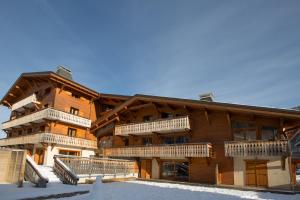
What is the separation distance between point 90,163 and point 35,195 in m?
7.50

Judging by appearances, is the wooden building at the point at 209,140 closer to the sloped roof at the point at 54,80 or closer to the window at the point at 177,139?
the window at the point at 177,139

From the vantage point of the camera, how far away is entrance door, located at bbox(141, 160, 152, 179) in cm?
2305

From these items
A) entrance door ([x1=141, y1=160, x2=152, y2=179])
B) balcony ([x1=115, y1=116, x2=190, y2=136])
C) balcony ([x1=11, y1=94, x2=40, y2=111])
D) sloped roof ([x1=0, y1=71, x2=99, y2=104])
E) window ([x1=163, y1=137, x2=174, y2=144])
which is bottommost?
entrance door ([x1=141, y1=160, x2=152, y2=179])

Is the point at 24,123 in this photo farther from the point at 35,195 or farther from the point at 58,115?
the point at 35,195

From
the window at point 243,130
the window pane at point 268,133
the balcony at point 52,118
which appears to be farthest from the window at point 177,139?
the balcony at point 52,118

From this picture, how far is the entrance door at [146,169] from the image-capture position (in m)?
23.0

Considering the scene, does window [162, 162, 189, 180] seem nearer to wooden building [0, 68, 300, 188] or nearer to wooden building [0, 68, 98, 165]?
wooden building [0, 68, 300, 188]

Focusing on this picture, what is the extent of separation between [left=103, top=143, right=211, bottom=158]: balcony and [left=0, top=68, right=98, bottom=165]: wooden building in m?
4.63

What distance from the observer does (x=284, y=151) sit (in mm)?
14883

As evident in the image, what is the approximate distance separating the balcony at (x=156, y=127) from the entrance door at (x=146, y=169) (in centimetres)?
293

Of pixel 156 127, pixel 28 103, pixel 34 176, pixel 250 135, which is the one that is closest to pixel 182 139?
pixel 156 127

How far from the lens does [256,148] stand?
16.1 meters

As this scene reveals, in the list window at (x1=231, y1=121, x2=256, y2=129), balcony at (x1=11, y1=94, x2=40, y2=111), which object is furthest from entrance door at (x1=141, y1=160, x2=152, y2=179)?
balcony at (x1=11, y1=94, x2=40, y2=111)

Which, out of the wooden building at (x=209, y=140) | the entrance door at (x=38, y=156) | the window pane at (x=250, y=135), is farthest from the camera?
the entrance door at (x=38, y=156)
